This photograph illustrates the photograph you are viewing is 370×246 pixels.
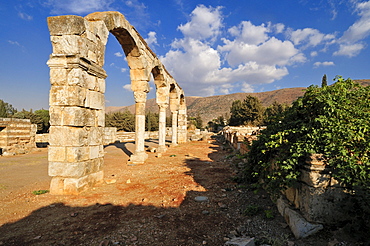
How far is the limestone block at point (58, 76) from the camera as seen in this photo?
4.74m

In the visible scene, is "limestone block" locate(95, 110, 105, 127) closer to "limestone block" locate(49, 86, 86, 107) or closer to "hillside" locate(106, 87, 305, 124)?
"limestone block" locate(49, 86, 86, 107)

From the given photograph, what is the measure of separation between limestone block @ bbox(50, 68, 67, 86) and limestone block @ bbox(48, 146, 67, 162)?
5.25 ft

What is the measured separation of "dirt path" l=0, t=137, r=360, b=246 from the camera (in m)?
2.82

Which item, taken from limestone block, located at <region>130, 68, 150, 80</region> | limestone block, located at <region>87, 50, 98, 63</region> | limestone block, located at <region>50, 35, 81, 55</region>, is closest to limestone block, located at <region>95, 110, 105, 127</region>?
limestone block, located at <region>87, 50, 98, 63</region>

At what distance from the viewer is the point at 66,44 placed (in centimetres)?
473

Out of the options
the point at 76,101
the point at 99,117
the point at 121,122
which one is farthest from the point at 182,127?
the point at 121,122

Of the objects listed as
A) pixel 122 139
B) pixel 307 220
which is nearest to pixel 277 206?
pixel 307 220

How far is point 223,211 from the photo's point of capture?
3.66 metres

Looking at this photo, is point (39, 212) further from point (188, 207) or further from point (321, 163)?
point (321, 163)

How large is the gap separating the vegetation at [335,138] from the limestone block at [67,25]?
517 centimetres

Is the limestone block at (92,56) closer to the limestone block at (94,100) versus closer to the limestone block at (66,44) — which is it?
the limestone block at (66,44)

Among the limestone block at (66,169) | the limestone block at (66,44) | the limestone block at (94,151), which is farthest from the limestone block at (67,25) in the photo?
the limestone block at (66,169)

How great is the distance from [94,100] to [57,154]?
166 centimetres

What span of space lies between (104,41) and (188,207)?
5255 millimetres
